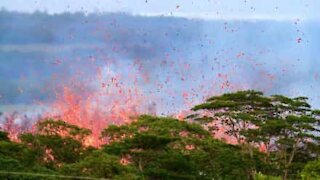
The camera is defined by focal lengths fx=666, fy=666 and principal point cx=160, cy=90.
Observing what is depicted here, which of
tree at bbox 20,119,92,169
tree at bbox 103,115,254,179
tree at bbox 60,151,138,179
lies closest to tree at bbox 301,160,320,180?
tree at bbox 103,115,254,179

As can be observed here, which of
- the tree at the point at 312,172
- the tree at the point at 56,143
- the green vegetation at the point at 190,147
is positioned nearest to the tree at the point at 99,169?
the green vegetation at the point at 190,147

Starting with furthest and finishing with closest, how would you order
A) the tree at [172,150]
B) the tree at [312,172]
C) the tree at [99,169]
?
the tree at [172,150]
the tree at [99,169]
the tree at [312,172]

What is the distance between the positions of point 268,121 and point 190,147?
581 cm

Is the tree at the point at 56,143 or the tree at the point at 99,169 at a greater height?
the tree at the point at 56,143

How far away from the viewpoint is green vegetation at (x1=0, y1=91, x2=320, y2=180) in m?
30.3

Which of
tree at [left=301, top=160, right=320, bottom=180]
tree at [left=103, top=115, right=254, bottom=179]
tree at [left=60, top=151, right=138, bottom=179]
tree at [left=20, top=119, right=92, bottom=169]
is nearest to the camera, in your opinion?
tree at [left=301, top=160, right=320, bottom=180]

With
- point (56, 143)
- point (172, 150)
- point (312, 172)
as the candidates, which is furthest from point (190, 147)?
point (312, 172)

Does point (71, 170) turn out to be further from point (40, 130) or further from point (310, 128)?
point (310, 128)

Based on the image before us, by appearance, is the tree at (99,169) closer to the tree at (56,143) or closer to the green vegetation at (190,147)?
the green vegetation at (190,147)

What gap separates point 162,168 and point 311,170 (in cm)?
815

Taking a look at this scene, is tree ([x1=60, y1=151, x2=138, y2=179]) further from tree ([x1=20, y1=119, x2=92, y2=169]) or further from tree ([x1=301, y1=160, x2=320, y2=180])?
tree ([x1=301, y1=160, x2=320, y2=180])

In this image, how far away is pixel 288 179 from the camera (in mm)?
40375

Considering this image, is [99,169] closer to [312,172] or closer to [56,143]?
[56,143]

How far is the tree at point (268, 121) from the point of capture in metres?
42.5
